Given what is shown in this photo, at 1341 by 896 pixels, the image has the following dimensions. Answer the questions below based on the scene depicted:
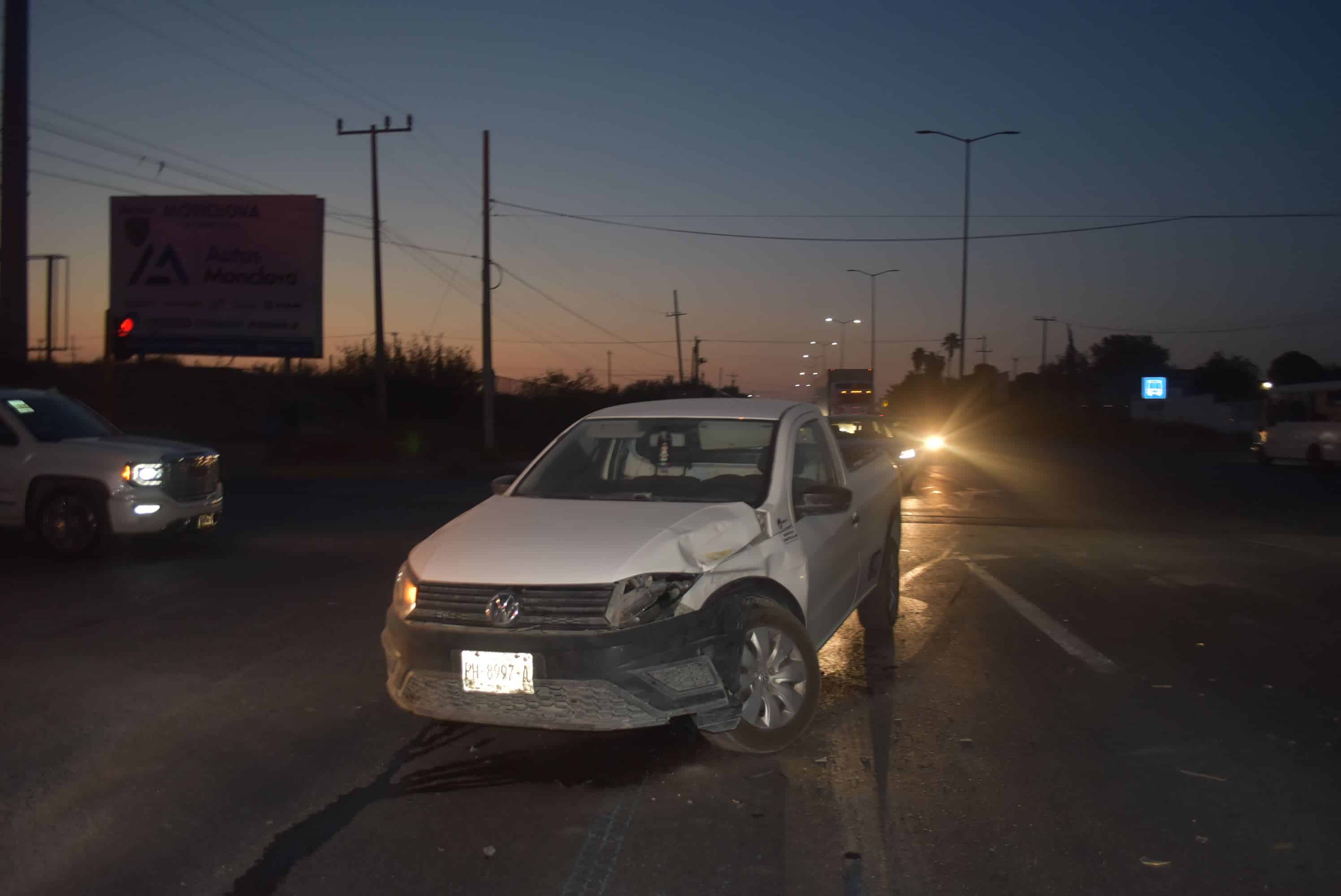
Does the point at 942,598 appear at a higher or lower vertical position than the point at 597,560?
lower

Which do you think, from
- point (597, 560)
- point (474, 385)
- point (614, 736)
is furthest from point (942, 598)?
point (474, 385)

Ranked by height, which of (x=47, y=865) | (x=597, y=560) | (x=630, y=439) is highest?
(x=630, y=439)

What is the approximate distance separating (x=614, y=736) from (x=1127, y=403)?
94.0 meters

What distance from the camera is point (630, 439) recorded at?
694cm

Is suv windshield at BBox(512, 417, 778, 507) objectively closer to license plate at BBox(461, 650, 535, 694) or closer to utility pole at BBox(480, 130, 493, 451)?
license plate at BBox(461, 650, 535, 694)

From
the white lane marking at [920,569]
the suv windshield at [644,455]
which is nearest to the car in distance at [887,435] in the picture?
the white lane marking at [920,569]

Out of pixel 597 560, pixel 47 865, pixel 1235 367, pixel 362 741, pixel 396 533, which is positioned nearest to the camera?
pixel 47 865

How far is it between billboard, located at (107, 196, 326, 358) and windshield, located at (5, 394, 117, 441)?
88.4 feet

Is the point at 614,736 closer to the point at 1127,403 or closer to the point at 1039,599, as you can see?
the point at 1039,599

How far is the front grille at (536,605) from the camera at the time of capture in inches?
195

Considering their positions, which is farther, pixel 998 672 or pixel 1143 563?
pixel 1143 563

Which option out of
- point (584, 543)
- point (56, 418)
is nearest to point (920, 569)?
point (584, 543)

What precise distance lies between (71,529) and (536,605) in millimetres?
8707

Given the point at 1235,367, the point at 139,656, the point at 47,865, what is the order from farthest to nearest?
1. the point at 1235,367
2. the point at 139,656
3. the point at 47,865
